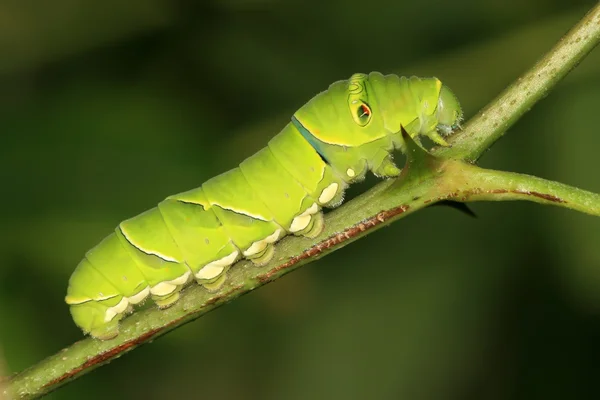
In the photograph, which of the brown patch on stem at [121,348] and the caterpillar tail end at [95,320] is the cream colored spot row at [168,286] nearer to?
Result: the caterpillar tail end at [95,320]

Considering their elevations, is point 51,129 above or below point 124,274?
above

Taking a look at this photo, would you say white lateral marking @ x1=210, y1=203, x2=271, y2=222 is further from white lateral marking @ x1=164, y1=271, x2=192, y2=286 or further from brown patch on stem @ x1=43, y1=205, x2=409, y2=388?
brown patch on stem @ x1=43, y1=205, x2=409, y2=388

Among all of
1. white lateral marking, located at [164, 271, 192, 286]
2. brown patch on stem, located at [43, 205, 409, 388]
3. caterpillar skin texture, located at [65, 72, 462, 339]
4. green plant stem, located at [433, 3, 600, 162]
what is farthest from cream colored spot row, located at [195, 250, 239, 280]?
green plant stem, located at [433, 3, 600, 162]

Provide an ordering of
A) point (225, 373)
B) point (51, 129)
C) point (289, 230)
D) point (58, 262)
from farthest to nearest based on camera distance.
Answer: point (225, 373), point (51, 129), point (58, 262), point (289, 230)

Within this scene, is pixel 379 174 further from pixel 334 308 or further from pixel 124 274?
Result: pixel 334 308

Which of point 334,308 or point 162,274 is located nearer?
point 162,274

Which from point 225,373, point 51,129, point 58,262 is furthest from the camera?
point 225,373

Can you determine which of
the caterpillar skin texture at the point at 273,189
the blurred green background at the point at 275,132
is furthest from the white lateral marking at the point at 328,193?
the blurred green background at the point at 275,132

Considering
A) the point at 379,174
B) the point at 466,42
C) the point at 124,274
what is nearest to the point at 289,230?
the point at 379,174
